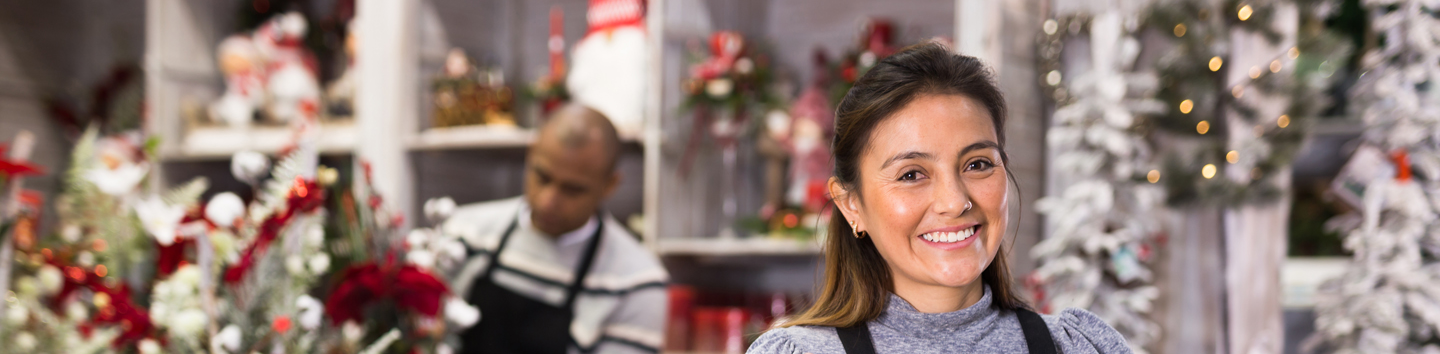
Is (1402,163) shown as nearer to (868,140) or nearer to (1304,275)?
(1304,275)

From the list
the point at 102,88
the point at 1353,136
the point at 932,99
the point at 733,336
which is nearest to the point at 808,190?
the point at 733,336

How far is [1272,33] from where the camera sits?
2.09 m

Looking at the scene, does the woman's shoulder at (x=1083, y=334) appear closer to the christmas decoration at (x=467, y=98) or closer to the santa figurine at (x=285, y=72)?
the christmas decoration at (x=467, y=98)

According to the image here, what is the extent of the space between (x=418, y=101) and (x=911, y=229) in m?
2.26

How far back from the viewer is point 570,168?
7.74ft

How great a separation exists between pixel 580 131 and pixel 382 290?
783 mm

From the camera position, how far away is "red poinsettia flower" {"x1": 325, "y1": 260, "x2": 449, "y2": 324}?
1.63m

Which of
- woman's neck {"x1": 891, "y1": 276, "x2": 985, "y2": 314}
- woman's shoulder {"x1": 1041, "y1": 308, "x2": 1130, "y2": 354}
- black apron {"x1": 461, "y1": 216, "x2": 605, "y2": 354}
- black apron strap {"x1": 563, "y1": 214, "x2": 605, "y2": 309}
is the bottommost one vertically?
black apron {"x1": 461, "y1": 216, "x2": 605, "y2": 354}

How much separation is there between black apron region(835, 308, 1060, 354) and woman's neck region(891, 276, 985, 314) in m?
0.05

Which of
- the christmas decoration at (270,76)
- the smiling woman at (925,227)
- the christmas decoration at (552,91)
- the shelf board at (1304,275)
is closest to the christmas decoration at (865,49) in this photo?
the christmas decoration at (552,91)

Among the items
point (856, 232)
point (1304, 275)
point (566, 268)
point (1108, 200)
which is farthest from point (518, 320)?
point (1304, 275)

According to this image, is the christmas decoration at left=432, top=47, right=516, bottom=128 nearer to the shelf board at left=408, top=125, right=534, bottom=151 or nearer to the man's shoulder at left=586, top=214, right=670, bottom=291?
the shelf board at left=408, top=125, right=534, bottom=151

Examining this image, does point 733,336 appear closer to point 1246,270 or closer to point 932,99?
point 1246,270

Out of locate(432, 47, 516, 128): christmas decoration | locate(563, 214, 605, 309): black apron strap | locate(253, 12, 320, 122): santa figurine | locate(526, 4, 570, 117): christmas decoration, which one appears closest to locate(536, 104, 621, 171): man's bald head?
locate(563, 214, 605, 309): black apron strap
